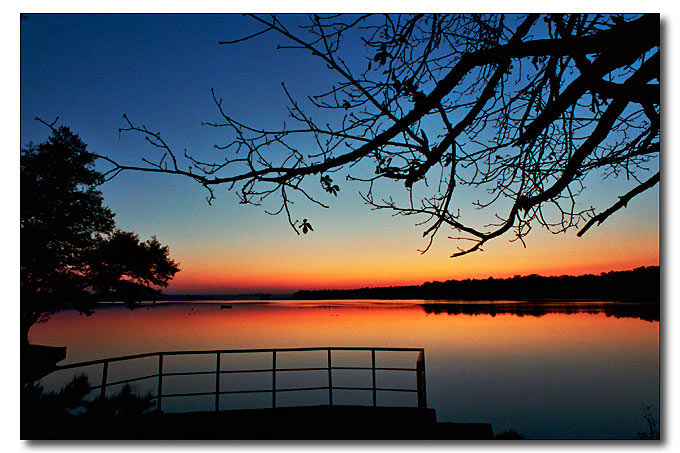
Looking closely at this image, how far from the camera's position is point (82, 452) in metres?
3.12

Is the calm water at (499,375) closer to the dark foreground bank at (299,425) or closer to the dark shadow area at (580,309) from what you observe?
the dark shadow area at (580,309)

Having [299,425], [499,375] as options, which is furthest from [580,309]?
[299,425]

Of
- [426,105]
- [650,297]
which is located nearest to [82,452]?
[426,105]

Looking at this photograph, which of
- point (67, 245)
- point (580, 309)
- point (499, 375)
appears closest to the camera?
point (67, 245)

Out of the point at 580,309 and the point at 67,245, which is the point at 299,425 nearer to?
the point at 67,245

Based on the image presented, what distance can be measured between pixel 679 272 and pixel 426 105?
2.61m

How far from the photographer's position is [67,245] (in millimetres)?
9695

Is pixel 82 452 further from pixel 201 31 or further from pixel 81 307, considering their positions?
pixel 81 307

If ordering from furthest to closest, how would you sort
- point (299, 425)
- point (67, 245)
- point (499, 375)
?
point (499, 375), point (67, 245), point (299, 425)

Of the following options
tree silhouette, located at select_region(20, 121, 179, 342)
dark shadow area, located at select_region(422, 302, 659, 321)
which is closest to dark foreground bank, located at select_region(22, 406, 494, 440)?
dark shadow area, located at select_region(422, 302, 659, 321)

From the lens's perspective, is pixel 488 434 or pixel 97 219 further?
pixel 97 219

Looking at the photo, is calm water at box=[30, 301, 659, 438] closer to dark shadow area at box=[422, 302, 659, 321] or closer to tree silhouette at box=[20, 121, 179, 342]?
dark shadow area at box=[422, 302, 659, 321]

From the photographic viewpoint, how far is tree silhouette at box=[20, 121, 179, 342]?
7.52 meters
